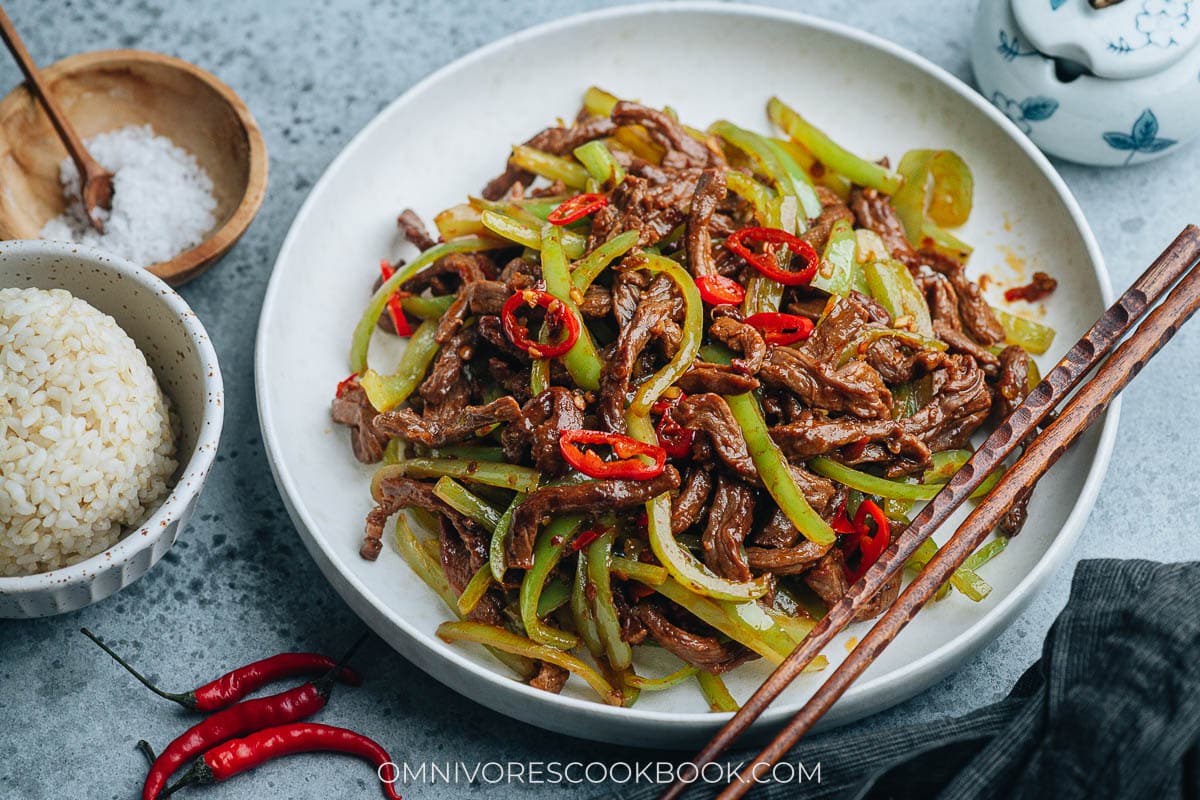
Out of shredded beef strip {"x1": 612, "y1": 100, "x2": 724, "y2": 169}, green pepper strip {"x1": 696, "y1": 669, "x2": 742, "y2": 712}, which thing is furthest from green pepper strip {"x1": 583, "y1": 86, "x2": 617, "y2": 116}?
green pepper strip {"x1": 696, "y1": 669, "x2": 742, "y2": 712}

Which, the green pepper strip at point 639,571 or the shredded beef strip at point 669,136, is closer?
the green pepper strip at point 639,571

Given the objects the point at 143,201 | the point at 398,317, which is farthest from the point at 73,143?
the point at 398,317

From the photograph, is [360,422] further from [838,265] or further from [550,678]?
[838,265]

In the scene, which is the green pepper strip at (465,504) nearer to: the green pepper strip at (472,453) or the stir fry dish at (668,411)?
the stir fry dish at (668,411)

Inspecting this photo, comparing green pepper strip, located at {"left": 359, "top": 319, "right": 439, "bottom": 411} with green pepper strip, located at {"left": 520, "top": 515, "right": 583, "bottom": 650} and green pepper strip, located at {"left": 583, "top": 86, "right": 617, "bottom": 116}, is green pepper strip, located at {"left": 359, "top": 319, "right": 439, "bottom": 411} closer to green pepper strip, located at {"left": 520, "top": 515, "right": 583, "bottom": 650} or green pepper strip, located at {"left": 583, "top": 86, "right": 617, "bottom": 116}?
green pepper strip, located at {"left": 520, "top": 515, "right": 583, "bottom": 650}

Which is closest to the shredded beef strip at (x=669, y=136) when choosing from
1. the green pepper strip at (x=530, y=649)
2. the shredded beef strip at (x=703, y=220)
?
the shredded beef strip at (x=703, y=220)

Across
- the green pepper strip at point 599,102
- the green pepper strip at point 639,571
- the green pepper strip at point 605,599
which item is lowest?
the green pepper strip at point 605,599

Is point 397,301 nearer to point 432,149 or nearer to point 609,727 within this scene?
point 432,149

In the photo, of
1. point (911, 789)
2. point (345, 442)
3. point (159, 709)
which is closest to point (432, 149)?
point (345, 442)
